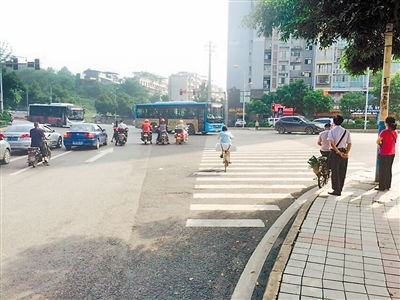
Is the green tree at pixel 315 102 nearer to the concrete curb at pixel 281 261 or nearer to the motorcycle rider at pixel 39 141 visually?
the motorcycle rider at pixel 39 141

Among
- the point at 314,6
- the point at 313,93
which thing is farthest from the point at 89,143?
the point at 313,93

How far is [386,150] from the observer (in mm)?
7973

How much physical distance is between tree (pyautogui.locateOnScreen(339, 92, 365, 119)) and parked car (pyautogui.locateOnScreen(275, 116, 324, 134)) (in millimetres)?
21885

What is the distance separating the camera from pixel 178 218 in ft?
21.8

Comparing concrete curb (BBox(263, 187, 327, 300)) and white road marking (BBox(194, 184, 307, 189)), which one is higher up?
concrete curb (BBox(263, 187, 327, 300))

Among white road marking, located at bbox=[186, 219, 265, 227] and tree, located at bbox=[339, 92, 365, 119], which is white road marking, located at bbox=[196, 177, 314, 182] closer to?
white road marking, located at bbox=[186, 219, 265, 227]

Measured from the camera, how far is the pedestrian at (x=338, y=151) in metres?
7.52

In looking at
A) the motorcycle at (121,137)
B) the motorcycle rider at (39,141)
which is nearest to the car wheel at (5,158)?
the motorcycle rider at (39,141)

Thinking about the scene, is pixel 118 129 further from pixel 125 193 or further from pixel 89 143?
pixel 125 193

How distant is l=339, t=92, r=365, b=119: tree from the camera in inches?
1978

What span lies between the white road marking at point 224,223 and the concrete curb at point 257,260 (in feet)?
1.18

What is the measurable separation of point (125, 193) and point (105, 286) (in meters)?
4.62

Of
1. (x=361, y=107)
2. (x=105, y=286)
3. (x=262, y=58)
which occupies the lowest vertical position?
(x=105, y=286)

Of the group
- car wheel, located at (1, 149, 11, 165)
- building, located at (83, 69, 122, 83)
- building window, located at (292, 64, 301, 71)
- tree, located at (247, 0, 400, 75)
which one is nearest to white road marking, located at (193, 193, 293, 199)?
tree, located at (247, 0, 400, 75)
